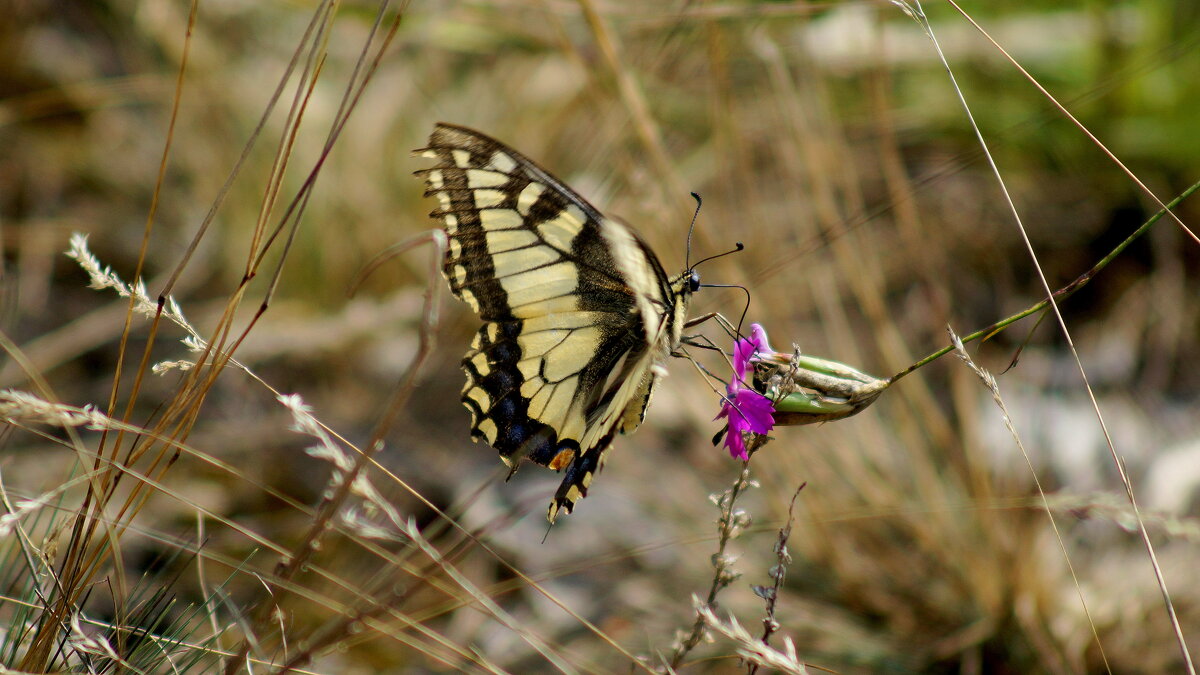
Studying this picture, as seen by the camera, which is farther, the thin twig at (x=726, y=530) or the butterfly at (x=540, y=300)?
the butterfly at (x=540, y=300)

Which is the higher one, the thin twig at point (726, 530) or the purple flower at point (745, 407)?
the purple flower at point (745, 407)

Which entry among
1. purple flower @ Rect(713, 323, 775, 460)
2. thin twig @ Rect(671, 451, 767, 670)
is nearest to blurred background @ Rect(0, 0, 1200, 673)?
purple flower @ Rect(713, 323, 775, 460)

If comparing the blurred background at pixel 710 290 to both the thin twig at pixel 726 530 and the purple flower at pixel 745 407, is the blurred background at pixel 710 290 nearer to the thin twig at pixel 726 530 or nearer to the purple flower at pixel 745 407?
the purple flower at pixel 745 407

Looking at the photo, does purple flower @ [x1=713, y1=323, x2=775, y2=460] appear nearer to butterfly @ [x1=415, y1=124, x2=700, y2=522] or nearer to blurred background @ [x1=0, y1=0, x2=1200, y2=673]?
butterfly @ [x1=415, y1=124, x2=700, y2=522]

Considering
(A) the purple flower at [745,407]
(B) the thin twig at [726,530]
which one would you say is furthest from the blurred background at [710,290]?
(B) the thin twig at [726,530]

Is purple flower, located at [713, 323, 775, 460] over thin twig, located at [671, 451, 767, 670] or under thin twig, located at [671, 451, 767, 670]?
over

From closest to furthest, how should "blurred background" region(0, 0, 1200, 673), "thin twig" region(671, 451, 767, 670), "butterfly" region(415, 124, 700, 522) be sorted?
"thin twig" region(671, 451, 767, 670) → "butterfly" region(415, 124, 700, 522) → "blurred background" region(0, 0, 1200, 673)
